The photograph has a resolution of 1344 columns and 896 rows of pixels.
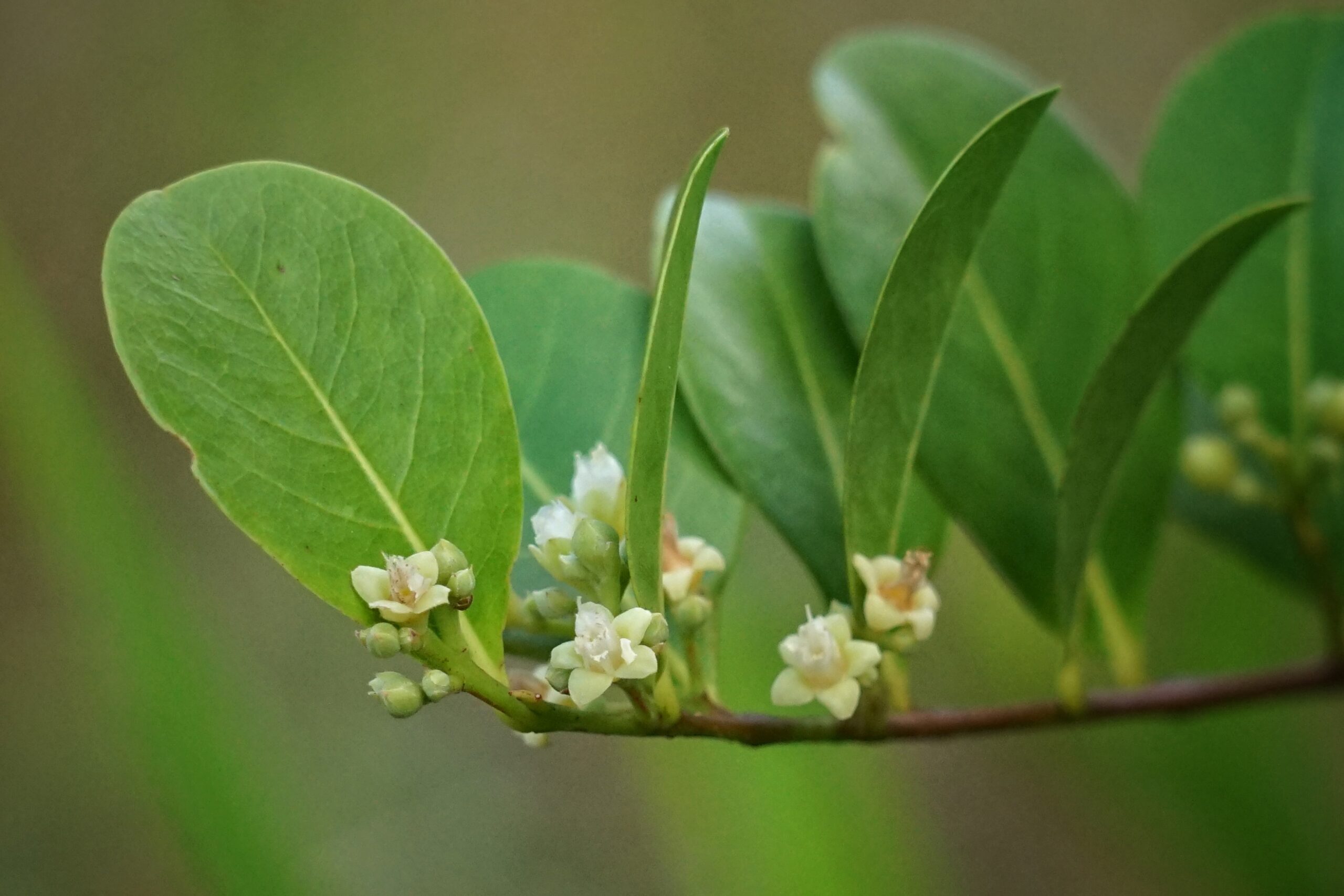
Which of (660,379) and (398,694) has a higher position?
(660,379)

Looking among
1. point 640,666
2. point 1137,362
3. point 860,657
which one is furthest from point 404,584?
point 1137,362

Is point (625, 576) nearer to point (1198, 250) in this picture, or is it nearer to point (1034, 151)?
point (1198, 250)

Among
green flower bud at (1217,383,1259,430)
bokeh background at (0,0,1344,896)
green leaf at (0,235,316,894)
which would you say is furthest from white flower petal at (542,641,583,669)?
green leaf at (0,235,316,894)

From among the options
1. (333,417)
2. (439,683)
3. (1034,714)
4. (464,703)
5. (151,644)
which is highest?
(333,417)

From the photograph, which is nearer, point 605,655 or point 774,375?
point 605,655

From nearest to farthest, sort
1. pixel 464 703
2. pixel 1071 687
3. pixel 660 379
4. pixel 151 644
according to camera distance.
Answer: pixel 660 379 < pixel 1071 687 < pixel 151 644 < pixel 464 703

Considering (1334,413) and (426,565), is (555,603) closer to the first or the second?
(426,565)

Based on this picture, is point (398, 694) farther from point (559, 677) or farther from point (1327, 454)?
point (1327, 454)

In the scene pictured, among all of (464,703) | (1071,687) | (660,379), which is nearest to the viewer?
(660,379)
